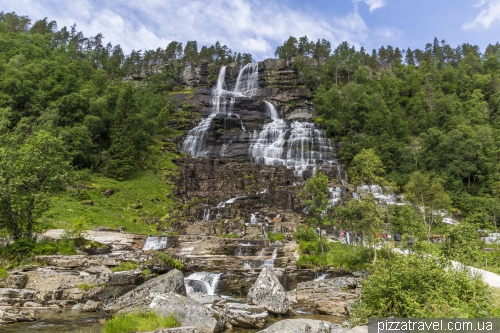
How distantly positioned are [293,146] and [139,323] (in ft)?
164

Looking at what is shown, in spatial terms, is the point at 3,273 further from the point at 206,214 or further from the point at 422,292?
the point at 206,214

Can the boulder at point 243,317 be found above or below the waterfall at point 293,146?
below

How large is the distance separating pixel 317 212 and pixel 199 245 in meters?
11.1

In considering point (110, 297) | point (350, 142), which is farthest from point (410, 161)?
point (110, 297)

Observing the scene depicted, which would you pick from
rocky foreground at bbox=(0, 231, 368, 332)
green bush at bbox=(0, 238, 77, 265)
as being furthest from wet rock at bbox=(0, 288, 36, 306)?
green bush at bbox=(0, 238, 77, 265)

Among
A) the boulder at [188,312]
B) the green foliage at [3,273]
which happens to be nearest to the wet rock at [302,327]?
the boulder at [188,312]

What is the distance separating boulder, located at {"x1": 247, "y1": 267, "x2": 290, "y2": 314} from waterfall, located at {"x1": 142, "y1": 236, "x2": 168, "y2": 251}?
16.2 meters

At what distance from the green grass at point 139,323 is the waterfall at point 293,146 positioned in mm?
41385

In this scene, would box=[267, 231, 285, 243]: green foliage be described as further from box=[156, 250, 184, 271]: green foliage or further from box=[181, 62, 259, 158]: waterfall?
box=[181, 62, 259, 158]: waterfall

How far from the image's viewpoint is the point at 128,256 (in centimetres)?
2183

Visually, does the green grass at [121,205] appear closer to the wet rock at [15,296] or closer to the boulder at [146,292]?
the wet rock at [15,296]

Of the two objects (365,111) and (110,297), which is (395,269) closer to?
(110,297)

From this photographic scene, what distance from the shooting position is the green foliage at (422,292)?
23.5 feet

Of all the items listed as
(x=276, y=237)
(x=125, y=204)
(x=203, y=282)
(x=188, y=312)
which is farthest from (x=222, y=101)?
(x=188, y=312)
